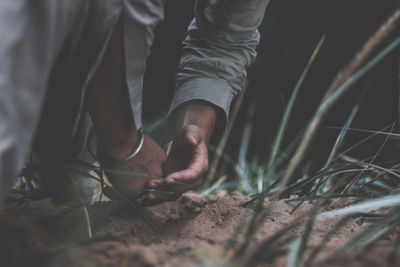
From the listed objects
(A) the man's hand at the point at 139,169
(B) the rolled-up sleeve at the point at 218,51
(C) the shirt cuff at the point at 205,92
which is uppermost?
(B) the rolled-up sleeve at the point at 218,51

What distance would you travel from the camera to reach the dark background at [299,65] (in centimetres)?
173

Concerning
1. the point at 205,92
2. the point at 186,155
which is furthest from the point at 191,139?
the point at 205,92

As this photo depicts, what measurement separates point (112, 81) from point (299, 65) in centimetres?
169

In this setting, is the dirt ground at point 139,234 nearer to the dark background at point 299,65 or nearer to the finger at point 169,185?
the finger at point 169,185

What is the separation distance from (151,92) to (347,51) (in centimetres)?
126

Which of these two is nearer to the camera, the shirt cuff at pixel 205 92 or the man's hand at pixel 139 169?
the man's hand at pixel 139 169

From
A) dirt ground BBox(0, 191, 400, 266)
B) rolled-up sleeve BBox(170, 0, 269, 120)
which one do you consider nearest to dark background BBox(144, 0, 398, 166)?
rolled-up sleeve BBox(170, 0, 269, 120)

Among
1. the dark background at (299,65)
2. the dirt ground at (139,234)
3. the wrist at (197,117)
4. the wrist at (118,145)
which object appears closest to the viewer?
the dirt ground at (139,234)

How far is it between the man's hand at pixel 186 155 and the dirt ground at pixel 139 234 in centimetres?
5

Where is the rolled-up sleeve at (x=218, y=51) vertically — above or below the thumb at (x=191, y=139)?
above

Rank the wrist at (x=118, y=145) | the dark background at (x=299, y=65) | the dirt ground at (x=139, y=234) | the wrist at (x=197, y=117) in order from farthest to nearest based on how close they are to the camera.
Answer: the dark background at (x=299, y=65) → the wrist at (x=197, y=117) → the wrist at (x=118, y=145) → the dirt ground at (x=139, y=234)

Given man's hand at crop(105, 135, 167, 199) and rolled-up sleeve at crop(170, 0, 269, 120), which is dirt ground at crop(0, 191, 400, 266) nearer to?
man's hand at crop(105, 135, 167, 199)

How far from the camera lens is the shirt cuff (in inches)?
36.3

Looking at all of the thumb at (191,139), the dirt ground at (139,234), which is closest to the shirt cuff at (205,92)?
the thumb at (191,139)
